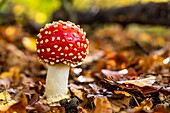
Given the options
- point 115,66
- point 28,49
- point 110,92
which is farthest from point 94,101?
point 28,49

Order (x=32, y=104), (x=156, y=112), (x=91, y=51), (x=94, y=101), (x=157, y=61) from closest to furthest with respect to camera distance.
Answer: (x=156, y=112)
(x=94, y=101)
(x=32, y=104)
(x=157, y=61)
(x=91, y=51)

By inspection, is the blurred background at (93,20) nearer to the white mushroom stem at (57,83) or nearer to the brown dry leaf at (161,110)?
the white mushroom stem at (57,83)

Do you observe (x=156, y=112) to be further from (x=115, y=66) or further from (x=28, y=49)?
(x=28, y=49)

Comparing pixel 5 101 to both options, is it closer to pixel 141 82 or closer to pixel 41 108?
pixel 41 108

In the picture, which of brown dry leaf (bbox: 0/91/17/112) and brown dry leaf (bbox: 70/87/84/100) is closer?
brown dry leaf (bbox: 0/91/17/112)

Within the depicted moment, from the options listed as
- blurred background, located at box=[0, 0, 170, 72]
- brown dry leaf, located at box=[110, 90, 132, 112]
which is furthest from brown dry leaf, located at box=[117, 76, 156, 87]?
blurred background, located at box=[0, 0, 170, 72]

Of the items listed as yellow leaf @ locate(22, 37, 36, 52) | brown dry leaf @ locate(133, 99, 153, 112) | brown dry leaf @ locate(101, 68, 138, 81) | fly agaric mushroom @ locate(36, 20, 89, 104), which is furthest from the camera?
yellow leaf @ locate(22, 37, 36, 52)

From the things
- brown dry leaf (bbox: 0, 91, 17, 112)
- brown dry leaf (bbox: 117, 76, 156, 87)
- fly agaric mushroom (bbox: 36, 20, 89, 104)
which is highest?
fly agaric mushroom (bbox: 36, 20, 89, 104)

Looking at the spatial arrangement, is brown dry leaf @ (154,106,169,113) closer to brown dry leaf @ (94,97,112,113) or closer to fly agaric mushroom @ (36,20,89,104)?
brown dry leaf @ (94,97,112,113)
